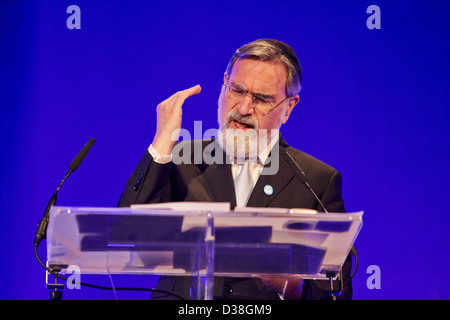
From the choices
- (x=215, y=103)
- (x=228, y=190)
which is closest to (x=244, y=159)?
(x=228, y=190)

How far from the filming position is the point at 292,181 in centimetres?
235

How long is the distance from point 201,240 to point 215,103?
168 cm

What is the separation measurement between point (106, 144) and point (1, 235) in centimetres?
71

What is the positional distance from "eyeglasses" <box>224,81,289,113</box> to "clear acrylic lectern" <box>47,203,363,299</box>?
94 cm

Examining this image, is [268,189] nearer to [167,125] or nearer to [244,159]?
[244,159]

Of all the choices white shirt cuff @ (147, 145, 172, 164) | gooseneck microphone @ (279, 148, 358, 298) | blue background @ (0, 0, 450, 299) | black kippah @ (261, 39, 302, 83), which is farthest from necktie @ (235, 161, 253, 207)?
blue background @ (0, 0, 450, 299)

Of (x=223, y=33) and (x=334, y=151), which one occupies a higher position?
(x=223, y=33)

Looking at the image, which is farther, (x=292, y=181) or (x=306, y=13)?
(x=306, y=13)

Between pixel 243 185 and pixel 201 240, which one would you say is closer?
pixel 201 240

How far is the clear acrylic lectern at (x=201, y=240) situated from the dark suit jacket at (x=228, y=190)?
24cm

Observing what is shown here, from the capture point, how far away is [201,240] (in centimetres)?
158
